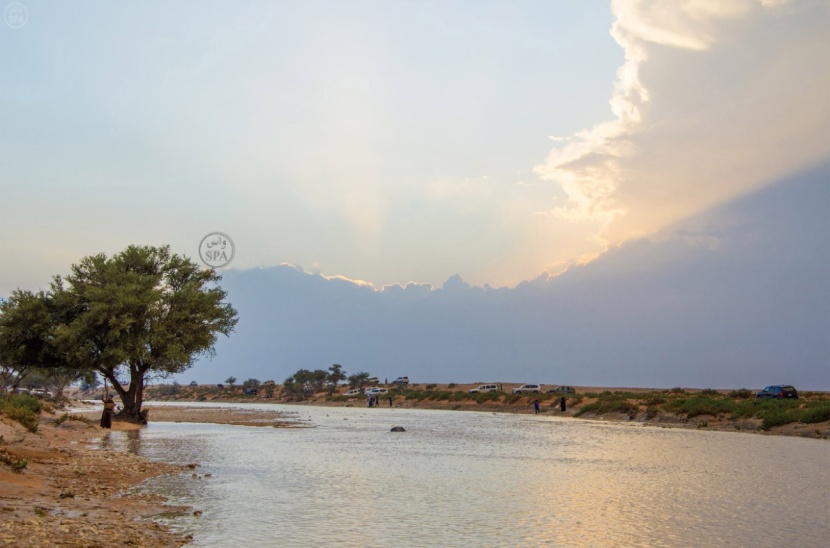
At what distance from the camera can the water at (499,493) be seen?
44.1 feet

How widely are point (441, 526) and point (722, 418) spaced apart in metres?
47.9

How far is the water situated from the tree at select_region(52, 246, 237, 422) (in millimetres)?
12873

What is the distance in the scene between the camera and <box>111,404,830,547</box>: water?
1344 cm

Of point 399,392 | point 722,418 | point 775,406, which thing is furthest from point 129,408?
point 399,392

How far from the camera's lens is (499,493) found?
19047 millimetres

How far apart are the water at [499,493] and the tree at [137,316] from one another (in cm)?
1287

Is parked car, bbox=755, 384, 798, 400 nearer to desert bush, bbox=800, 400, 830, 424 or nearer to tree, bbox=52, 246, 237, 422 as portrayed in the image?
desert bush, bbox=800, 400, 830, 424

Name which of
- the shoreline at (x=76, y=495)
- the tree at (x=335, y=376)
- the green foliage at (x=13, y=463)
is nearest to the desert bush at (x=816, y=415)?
the shoreline at (x=76, y=495)

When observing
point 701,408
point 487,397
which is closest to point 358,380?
point 487,397

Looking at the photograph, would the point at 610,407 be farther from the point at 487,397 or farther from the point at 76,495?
the point at 76,495

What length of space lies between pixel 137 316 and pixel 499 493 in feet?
121

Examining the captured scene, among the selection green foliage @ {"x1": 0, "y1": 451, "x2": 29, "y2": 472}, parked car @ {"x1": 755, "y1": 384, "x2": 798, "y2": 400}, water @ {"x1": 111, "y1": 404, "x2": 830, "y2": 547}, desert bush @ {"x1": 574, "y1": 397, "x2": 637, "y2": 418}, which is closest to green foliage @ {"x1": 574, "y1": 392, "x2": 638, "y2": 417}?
desert bush @ {"x1": 574, "y1": 397, "x2": 637, "y2": 418}

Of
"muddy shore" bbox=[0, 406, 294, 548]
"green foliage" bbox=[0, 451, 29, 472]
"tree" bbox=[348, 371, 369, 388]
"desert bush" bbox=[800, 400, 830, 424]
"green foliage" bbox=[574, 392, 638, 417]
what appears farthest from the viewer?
"tree" bbox=[348, 371, 369, 388]

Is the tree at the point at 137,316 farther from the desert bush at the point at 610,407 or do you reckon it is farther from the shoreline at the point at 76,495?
the desert bush at the point at 610,407
